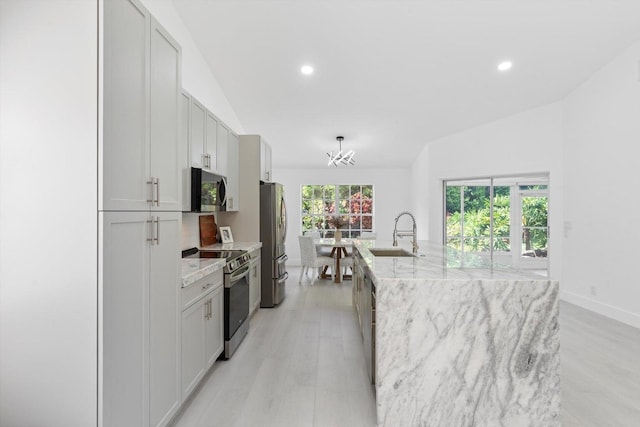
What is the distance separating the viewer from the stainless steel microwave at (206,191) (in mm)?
2764

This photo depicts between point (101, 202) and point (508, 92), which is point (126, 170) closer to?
point (101, 202)

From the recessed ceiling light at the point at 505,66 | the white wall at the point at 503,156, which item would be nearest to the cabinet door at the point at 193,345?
the recessed ceiling light at the point at 505,66

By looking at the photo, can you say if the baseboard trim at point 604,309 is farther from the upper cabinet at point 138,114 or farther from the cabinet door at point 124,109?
the cabinet door at point 124,109

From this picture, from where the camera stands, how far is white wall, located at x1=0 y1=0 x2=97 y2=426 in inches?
50.1

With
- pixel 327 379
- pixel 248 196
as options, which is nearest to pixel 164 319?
pixel 327 379

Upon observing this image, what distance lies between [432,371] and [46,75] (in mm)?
2250

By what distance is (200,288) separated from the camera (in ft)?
7.27

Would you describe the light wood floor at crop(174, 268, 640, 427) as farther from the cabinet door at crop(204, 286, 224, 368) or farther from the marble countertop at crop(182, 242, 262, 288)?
the marble countertop at crop(182, 242, 262, 288)

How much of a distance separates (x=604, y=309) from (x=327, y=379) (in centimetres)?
371

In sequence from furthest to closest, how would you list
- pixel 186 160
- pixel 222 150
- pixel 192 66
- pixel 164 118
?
pixel 192 66 → pixel 222 150 → pixel 186 160 → pixel 164 118

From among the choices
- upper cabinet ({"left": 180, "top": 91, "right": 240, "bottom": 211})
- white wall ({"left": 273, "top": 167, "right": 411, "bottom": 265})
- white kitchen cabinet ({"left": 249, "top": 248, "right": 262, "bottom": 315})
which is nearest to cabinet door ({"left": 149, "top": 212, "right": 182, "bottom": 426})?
upper cabinet ({"left": 180, "top": 91, "right": 240, "bottom": 211})

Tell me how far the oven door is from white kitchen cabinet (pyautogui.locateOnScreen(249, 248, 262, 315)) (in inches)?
18.5

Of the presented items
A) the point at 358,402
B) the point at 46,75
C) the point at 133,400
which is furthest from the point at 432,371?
the point at 46,75

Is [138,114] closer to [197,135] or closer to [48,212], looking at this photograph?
[48,212]
